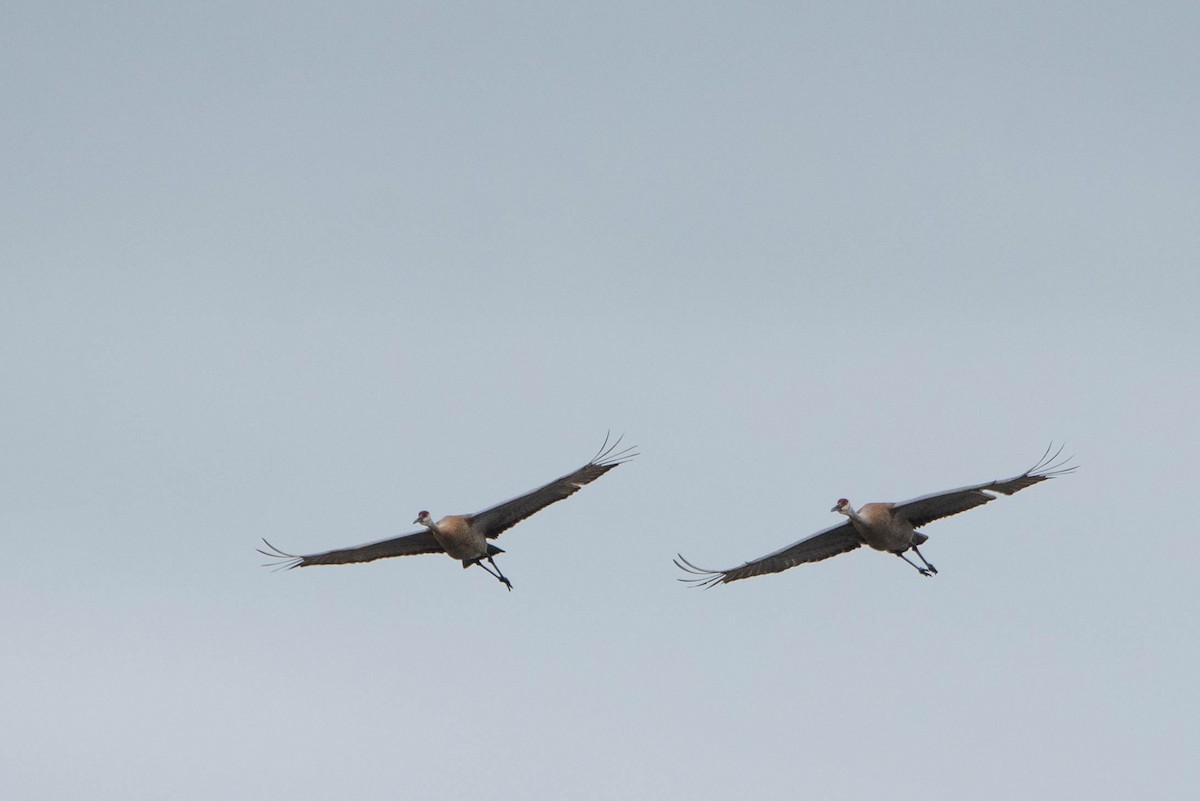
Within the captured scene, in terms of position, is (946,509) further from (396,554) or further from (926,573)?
(396,554)

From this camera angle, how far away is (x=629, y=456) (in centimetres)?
4141

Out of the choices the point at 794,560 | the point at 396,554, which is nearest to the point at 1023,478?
the point at 794,560

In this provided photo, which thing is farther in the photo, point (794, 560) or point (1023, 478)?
point (794, 560)

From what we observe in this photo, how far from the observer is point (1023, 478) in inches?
1583

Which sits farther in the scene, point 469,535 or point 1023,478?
point 469,535

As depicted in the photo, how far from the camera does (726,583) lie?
43438mm

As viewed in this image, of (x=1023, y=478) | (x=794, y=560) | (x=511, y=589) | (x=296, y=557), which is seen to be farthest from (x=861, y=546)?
(x=296, y=557)

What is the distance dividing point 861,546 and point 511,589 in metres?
7.43

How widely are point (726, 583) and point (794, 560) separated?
4.96 feet

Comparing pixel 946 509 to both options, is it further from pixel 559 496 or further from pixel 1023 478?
pixel 559 496

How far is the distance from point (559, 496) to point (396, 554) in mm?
4527

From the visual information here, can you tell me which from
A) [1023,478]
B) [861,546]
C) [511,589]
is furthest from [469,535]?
[1023,478]

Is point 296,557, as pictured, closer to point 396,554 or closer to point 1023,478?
point 396,554

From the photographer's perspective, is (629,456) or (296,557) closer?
(629,456)
